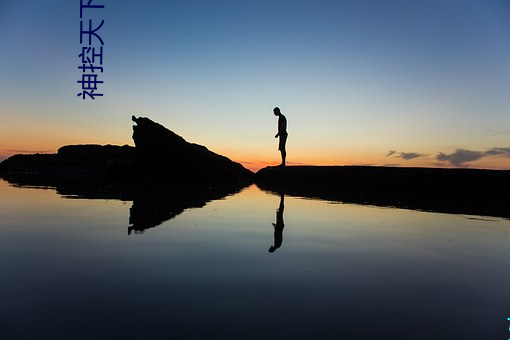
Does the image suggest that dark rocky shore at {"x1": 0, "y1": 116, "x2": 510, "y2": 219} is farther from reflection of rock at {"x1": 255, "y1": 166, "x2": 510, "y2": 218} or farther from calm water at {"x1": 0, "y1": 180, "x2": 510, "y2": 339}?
calm water at {"x1": 0, "y1": 180, "x2": 510, "y2": 339}

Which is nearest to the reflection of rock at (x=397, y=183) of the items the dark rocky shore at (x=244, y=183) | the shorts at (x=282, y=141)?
the dark rocky shore at (x=244, y=183)

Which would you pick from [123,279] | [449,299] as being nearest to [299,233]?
[449,299]

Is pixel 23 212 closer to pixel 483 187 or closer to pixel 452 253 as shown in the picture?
pixel 452 253

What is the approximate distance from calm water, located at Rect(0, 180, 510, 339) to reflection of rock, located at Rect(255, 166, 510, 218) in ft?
20.4

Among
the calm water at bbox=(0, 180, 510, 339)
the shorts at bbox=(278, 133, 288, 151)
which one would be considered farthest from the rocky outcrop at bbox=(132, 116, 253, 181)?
the calm water at bbox=(0, 180, 510, 339)

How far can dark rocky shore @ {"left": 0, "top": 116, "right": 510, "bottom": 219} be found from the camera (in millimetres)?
8609

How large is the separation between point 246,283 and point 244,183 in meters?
16.3

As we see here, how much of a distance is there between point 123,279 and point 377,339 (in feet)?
5.41

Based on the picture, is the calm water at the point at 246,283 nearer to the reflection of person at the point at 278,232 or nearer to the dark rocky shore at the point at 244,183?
the reflection of person at the point at 278,232

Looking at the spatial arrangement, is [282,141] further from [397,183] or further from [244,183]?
[244,183]

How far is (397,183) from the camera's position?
534 inches

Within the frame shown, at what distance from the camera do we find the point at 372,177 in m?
14.4

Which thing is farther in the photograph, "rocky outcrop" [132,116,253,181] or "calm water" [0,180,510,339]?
"rocky outcrop" [132,116,253,181]

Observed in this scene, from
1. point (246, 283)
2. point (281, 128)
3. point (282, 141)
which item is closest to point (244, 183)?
point (282, 141)
